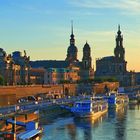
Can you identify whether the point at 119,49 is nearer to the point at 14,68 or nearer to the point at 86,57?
the point at 86,57

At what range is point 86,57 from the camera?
14562 cm

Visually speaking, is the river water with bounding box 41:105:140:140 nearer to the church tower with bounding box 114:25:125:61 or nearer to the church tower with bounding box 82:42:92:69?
the church tower with bounding box 82:42:92:69

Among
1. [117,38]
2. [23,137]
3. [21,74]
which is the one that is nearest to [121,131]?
[23,137]

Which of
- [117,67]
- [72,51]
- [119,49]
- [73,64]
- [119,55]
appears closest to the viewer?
[72,51]

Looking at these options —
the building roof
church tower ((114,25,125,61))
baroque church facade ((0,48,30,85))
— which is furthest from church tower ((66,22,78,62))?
baroque church facade ((0,48,30,85))

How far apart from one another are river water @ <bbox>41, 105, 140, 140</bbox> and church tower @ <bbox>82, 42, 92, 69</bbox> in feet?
255

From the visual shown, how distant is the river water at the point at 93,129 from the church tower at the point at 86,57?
3059 inches

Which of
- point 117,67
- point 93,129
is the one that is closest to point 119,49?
point 117,67

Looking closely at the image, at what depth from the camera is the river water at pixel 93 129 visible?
47719 millimetres

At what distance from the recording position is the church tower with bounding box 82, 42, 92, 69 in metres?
145

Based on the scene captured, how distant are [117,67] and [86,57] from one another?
21.0 m

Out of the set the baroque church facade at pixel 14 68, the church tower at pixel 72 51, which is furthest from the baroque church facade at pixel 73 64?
the baroque church facade at pixel 14 68

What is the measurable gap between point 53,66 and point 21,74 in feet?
94.8

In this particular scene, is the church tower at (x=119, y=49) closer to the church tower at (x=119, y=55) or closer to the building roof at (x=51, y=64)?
the church tower at (x=119, y=55)
